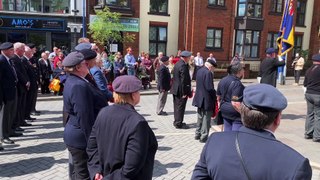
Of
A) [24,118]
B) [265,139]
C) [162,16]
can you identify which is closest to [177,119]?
[24,118]

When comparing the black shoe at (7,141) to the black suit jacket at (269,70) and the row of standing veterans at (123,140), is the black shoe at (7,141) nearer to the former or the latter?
the row of standing veterans at (123,140)

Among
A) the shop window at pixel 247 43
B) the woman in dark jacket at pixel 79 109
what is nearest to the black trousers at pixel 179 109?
the woman in dark jacket at pixel 79 109

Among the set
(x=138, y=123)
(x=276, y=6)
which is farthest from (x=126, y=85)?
(x=276, y=6)

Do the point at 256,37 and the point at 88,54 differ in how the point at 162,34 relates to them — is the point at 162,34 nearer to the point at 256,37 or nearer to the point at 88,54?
the point at 256,37

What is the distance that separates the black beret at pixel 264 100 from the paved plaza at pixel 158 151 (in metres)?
3.54

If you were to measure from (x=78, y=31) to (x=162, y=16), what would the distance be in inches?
231

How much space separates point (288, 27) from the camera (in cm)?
1345

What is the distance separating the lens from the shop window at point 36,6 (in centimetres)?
1770

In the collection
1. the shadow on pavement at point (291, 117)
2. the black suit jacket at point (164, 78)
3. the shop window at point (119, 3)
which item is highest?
the shop window at point (119, 3)

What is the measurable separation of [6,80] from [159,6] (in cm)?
1637

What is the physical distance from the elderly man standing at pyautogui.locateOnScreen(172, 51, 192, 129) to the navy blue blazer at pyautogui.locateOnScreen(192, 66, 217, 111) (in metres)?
1.15

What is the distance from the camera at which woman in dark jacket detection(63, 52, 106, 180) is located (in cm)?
345

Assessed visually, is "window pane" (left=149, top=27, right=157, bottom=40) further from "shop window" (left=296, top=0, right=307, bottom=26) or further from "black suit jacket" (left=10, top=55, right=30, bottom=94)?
"black suit jacket" (left=10, top=55, right=30, bottom=94)

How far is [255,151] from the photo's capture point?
180 centimetres
